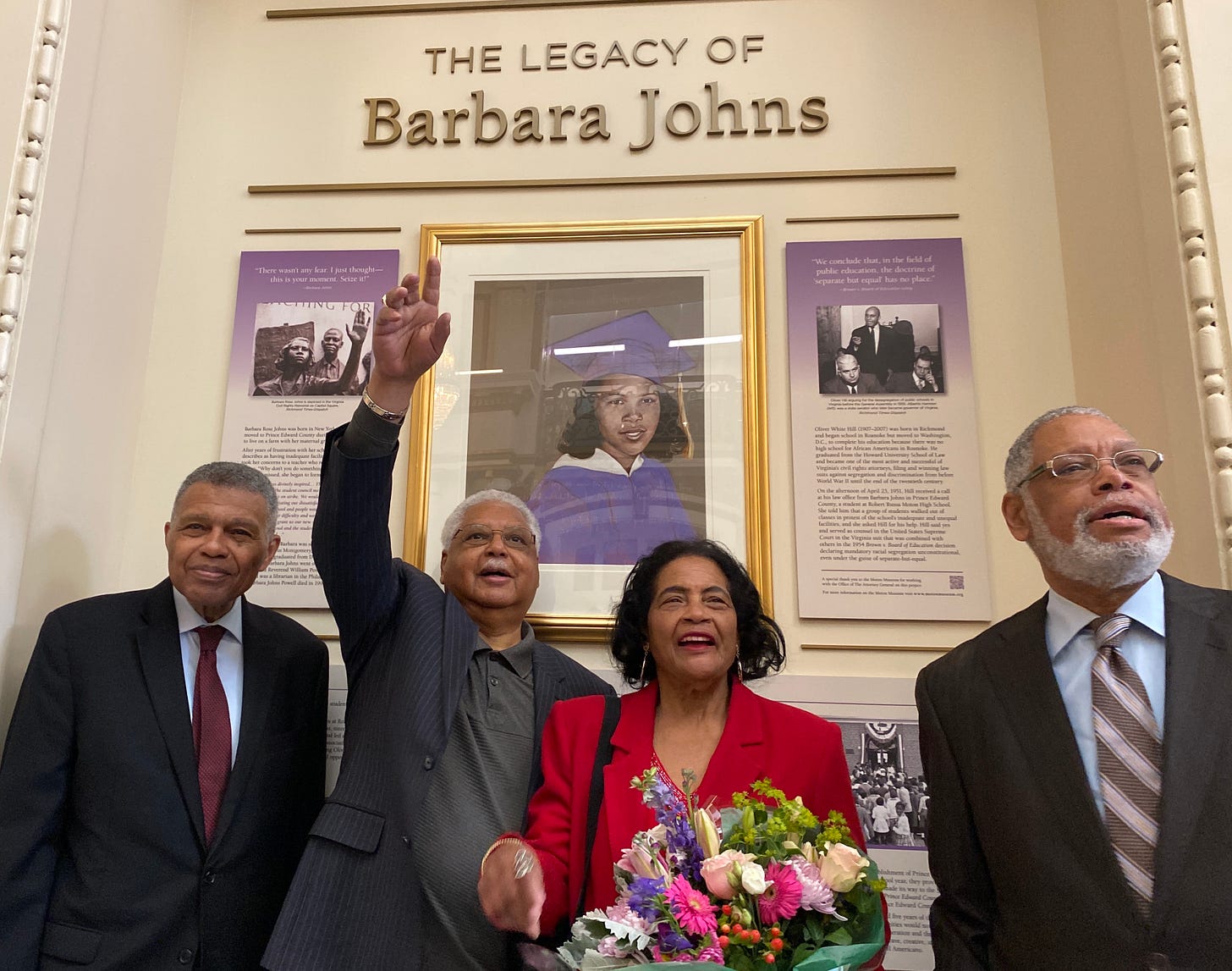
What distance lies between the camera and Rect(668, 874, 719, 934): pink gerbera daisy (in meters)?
1.30

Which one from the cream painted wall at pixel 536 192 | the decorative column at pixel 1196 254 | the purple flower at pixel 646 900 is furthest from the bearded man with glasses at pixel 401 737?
the decorative column at pixel 1196 254

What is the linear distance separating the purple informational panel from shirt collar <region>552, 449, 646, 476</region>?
28.6 inches

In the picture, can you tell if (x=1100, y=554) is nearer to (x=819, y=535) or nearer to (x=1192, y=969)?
(x=1192, y=969)

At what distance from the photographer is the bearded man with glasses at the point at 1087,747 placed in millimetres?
1611

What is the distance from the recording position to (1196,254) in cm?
235

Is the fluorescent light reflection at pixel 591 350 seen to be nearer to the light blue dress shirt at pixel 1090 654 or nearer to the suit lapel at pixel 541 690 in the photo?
the suit lapel at pixel 541 690

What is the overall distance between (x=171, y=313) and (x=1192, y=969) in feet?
10.9

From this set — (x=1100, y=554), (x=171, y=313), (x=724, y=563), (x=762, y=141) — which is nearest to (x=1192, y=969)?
(x=1100, y=554)

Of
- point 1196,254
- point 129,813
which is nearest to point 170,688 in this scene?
point 129,813

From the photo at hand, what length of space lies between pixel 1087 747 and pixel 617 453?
1652 mm

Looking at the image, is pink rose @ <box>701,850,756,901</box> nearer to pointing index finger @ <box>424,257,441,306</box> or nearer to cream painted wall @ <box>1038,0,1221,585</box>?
pointing index finger @ <box>424,257,441,306</box>

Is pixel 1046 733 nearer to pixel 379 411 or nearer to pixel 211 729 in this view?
pixel 379 411

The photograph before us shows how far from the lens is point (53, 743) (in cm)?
216

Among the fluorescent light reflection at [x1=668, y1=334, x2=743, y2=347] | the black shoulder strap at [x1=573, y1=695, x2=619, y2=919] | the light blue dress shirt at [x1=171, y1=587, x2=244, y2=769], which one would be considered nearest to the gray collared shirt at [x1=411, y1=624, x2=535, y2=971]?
the black shoulder strap at [x1=573, y1=695, x2=619, y2=919]
